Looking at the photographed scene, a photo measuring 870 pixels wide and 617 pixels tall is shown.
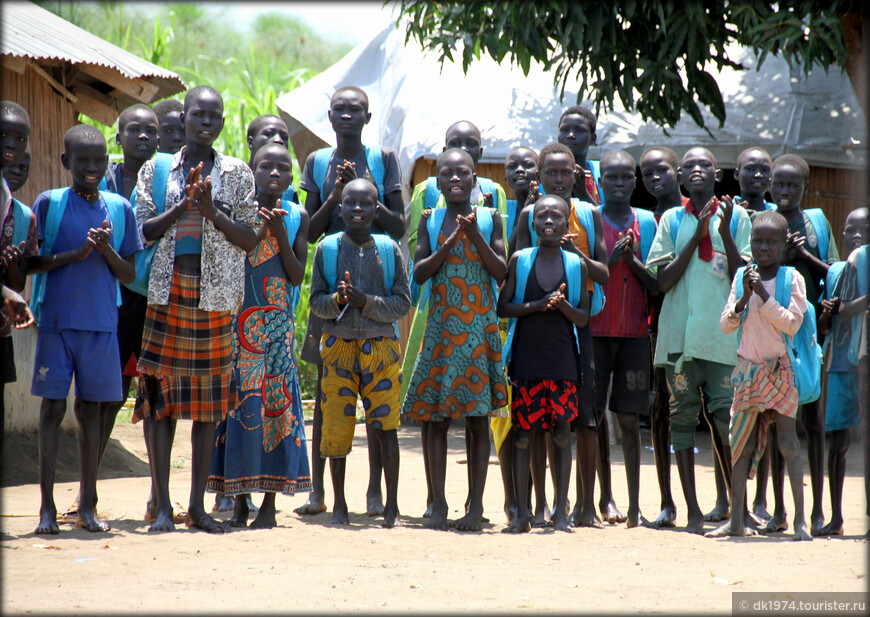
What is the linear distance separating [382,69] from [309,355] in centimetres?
559

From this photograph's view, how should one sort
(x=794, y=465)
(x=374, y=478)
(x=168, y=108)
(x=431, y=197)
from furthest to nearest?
(x=168, y=108)
(x=431, y=197)
(x=374, y=478)
(x=794, y=465)

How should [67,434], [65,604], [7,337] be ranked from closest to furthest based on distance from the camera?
1. [65,604]
2. [7,337]
3. [67,434]

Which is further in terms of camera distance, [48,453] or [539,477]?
[539,477]

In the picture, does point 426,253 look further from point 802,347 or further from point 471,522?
point 802,347

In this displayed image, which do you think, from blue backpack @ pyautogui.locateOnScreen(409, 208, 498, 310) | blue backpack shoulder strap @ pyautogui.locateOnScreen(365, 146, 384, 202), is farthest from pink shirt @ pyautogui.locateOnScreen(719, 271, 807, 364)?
blue backpack shoulder strap @ pyautogui.locateOnScreen(365, 146, 384, 202)

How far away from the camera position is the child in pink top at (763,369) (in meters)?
4.97

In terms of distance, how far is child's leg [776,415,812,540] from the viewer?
4930 mm

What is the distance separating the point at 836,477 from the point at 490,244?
7.43 feet

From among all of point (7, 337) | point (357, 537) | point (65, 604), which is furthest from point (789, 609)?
point (7, 337)

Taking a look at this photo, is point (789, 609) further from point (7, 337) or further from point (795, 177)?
point (7, 337)

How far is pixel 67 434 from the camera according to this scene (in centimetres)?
738

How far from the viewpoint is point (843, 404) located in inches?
209

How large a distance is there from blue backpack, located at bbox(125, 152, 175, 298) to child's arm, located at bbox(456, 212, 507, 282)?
152 cm

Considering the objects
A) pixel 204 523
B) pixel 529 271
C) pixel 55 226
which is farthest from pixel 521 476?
pixel 55 226
